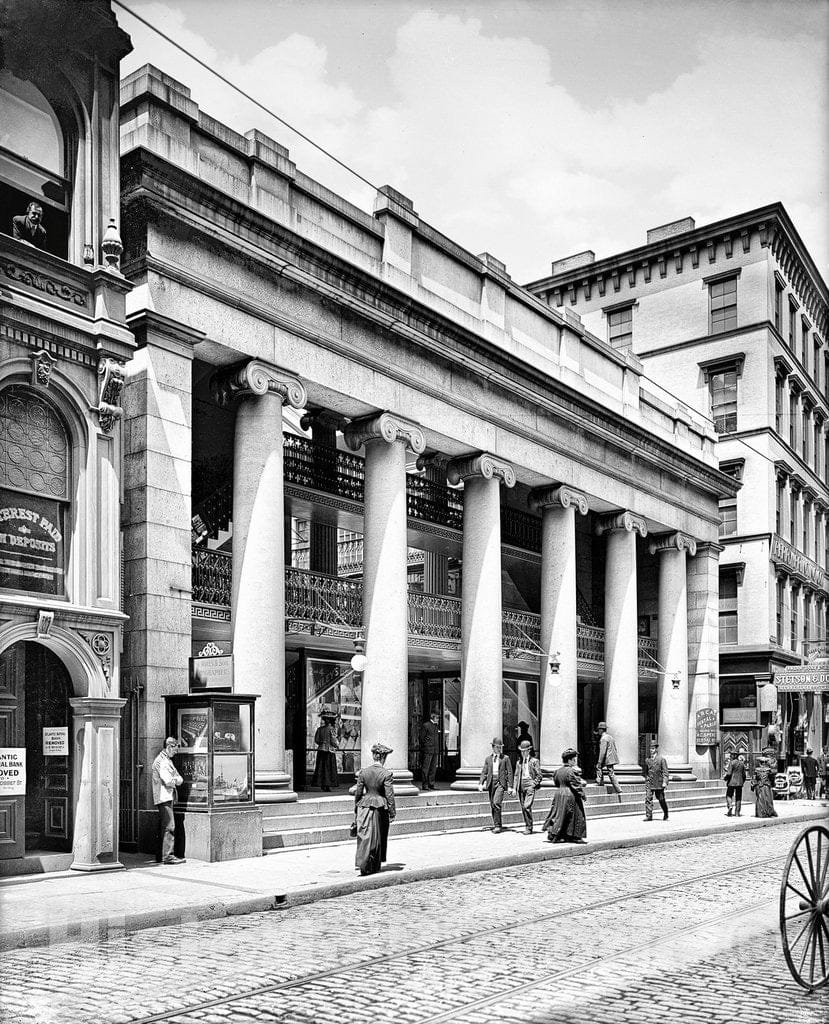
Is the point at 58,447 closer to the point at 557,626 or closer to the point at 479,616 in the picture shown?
the point at 479,616

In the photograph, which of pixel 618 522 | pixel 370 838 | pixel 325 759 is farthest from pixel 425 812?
pixel 618 522

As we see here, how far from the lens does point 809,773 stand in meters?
37.3

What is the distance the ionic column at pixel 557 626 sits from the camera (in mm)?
30453

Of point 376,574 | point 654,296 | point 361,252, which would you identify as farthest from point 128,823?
point 654,296

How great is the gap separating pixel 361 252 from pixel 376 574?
6.74 m

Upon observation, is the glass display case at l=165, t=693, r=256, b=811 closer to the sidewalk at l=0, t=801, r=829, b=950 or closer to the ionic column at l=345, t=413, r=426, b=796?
the sidewalk at l=0, t=801, r=829, b=950

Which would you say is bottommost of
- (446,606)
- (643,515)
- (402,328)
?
(446,606)

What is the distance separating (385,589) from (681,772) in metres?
17.3

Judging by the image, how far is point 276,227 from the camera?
21.4m

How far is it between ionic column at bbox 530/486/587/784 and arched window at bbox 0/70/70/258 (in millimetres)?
17107

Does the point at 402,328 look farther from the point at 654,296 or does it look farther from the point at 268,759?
the point at 654,296

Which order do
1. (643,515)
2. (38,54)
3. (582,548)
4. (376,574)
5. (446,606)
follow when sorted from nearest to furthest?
1. (38,54)
2. (376,574)
3. (446,606)
4. (643,515)
5. (582,548)

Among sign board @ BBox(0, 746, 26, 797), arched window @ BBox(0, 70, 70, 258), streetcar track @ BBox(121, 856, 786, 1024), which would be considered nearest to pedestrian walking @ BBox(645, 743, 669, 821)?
streetcar track @ BBox(121, 856, 786, 1024)

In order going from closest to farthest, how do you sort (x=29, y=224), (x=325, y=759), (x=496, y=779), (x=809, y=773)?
(x=29, y=224), (x=496, y=779), (x=325, y=759), (x=809, y=773)
